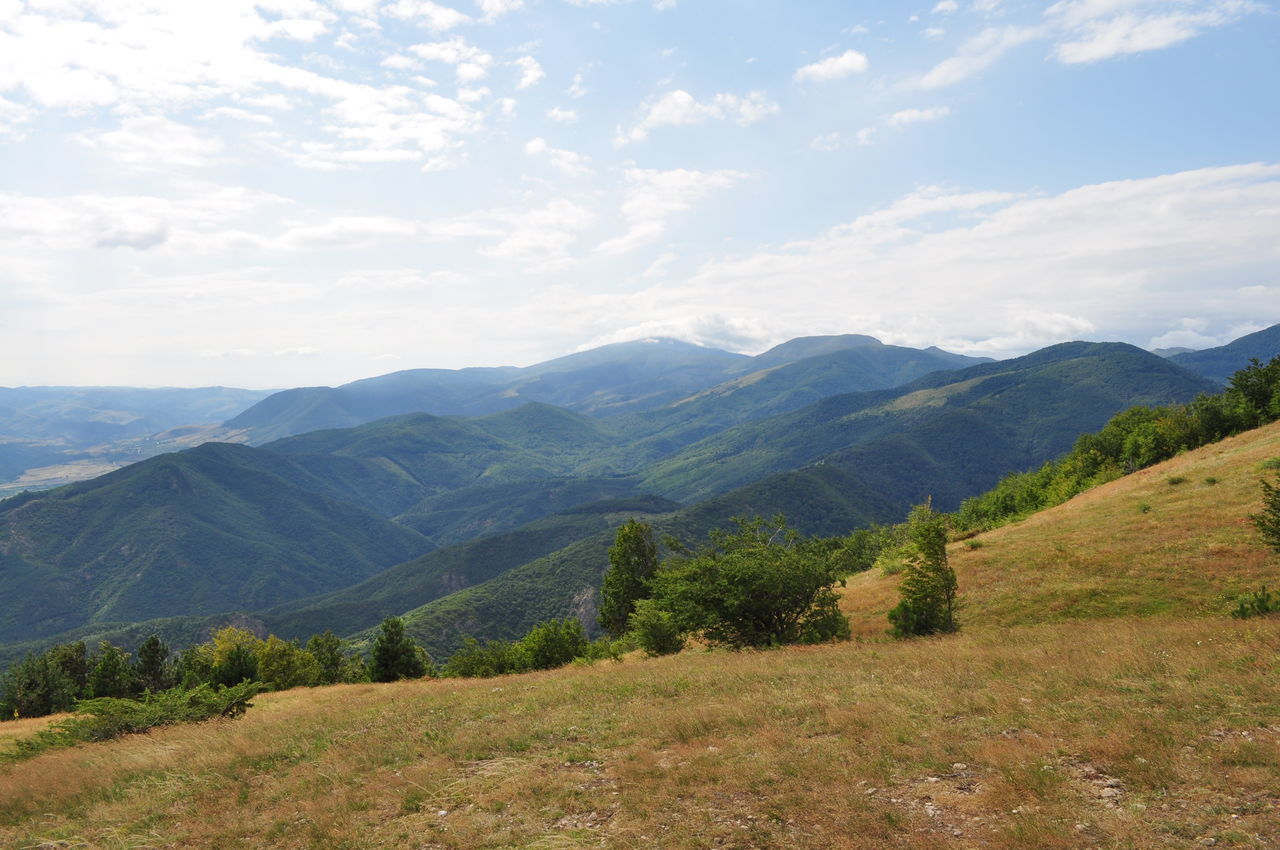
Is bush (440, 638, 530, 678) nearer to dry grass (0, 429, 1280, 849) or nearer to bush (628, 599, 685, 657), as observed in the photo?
bush (628, 599, 685, 657)

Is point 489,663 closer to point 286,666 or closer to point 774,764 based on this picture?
point 286,666

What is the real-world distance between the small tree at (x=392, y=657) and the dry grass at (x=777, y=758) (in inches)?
917

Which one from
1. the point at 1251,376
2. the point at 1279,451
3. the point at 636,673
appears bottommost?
the point at 636,673

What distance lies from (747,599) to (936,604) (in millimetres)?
8030

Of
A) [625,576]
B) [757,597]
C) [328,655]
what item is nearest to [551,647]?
[625,576]

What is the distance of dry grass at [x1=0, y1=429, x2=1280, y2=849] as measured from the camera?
948 centimetres

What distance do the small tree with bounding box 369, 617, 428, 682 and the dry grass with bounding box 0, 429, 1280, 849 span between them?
2328 cm

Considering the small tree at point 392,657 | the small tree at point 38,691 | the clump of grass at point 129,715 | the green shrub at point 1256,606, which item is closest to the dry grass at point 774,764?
the green shrub at point 1256,606

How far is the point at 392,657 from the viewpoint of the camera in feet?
149

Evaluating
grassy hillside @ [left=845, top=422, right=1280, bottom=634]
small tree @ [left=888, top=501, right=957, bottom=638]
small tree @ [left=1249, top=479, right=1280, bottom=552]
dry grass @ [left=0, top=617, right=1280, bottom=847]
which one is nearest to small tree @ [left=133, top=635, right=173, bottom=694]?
dry grass @ [left=0, top=617, right=1280, bottom=847]

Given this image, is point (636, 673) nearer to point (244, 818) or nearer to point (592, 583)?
point (244, 818)

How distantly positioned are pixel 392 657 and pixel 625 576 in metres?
19.0

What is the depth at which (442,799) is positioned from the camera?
12359mm

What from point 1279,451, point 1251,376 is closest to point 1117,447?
point 1251,376
